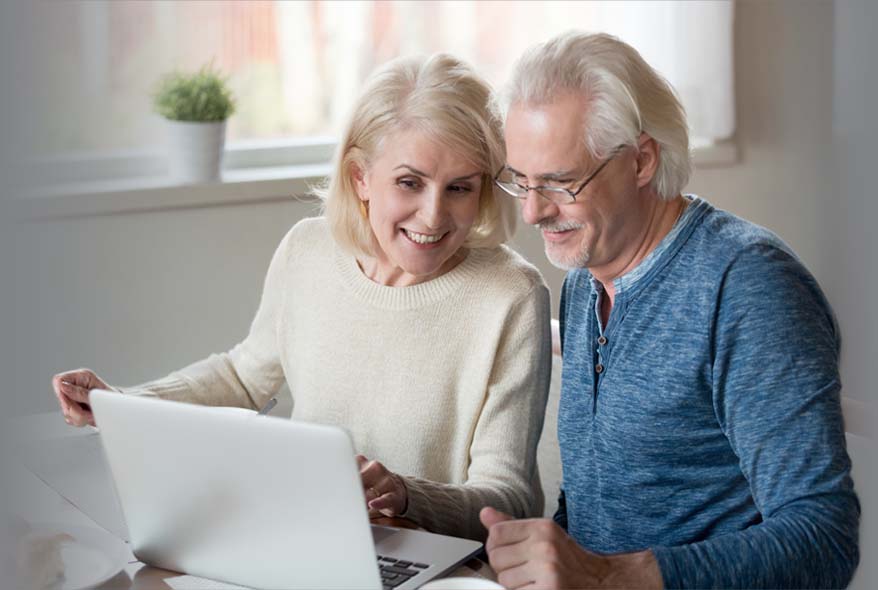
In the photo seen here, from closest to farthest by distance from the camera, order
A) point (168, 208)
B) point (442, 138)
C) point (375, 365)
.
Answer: point (442, 138) < point (375, 365) < point (168, 208)

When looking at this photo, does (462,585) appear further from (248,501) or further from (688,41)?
(688,41)

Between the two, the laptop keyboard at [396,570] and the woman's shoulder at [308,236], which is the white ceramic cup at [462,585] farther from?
the woman's shoulder at [308,236]

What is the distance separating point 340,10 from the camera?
10.7 ft

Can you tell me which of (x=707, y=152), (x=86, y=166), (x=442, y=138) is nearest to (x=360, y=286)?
(x=442, y=138)

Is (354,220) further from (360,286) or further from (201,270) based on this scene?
(201,270)

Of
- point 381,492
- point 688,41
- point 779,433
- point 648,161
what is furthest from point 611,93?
point 688,41

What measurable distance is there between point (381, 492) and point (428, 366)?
0.36 m

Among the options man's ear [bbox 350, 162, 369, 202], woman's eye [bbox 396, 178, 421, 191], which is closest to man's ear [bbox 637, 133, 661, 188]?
woman's eye [bbox 396, 178, 421, 191]

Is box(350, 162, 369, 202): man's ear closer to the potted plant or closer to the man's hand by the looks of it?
the man's hand

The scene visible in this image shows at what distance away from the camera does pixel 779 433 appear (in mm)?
1371

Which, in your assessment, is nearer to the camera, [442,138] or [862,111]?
[442,138]

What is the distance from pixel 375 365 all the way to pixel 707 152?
6.32ft

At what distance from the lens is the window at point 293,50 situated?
3033 millimetres

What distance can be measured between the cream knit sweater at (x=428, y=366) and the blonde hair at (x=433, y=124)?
78 millimetres
